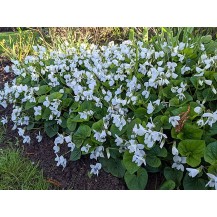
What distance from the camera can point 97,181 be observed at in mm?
2324

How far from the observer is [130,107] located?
242 centimetres

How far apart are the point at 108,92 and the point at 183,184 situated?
784mm

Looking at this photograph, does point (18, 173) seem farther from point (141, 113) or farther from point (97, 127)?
point (141, 113)

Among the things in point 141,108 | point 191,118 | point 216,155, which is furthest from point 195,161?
point 141,108

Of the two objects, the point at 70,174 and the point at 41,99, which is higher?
the point at 41,99

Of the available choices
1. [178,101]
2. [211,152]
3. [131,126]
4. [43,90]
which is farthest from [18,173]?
[211,152]

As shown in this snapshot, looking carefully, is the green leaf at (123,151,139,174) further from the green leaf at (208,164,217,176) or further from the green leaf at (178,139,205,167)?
the green leaf at (208,164,217,176)

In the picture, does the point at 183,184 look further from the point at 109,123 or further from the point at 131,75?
the point at 131,75

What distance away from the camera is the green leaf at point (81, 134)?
2336 mm

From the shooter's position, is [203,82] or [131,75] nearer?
[203,82]

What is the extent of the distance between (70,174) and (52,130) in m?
0.39

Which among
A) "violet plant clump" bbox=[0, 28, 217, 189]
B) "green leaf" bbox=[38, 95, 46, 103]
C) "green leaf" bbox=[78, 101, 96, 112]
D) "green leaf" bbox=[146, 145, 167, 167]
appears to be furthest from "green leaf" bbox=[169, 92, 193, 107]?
"green leaf" bbox=[38, 95, 46, 103]

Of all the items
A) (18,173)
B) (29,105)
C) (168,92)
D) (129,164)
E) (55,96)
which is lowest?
(18,173)

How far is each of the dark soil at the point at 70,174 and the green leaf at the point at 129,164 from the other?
0.68 ft
